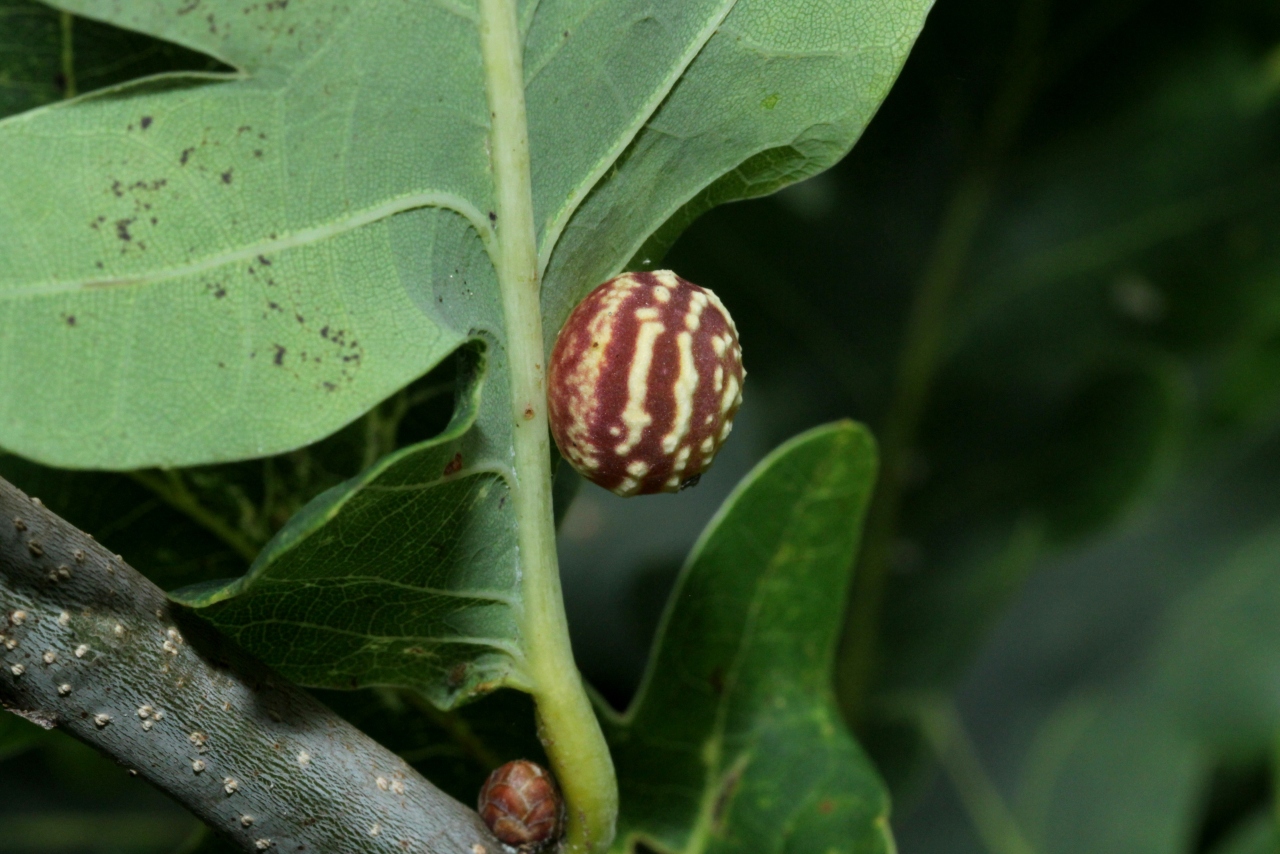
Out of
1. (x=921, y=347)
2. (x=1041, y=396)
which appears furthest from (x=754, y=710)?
(x=1041, y=396)

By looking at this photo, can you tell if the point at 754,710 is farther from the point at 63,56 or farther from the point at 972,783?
the point at 972,783

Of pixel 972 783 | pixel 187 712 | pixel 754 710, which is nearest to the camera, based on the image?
pixel 187 712

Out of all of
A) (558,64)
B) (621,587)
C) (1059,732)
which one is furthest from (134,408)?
(1059,732)

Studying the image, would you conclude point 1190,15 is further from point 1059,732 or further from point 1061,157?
point 1059,732

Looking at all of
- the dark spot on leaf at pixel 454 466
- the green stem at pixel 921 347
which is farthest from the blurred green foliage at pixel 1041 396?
the dark spot on leaf at pixel 454 466

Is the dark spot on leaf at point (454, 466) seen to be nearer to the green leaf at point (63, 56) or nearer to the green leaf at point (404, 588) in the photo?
the green leaf at point (404, 588)

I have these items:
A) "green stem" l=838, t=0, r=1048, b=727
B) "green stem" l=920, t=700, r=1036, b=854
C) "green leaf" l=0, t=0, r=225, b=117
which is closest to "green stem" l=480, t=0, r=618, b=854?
"green leaf" l=0, t=0, r=225, b=117
